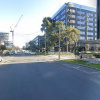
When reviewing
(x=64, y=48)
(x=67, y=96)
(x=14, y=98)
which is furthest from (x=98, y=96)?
(x=64, y=48)

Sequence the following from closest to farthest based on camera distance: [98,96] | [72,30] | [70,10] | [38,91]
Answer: [98,96] < [38,91] < [72,30] < [70,10]

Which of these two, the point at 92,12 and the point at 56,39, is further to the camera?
the point at 92,12

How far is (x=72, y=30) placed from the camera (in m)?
47.9

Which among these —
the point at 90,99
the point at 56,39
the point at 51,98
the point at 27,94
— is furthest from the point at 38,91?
the point at 56,39

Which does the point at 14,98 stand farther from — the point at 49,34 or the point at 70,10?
the point at 70,10

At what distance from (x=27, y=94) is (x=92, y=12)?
83.7 metres

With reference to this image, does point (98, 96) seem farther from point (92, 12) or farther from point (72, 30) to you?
point (92, 12)

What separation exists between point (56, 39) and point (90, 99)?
146 ft

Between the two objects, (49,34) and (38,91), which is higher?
(49,34)

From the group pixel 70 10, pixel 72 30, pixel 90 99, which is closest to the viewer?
pixel 90 99

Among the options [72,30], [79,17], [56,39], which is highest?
[79,17]

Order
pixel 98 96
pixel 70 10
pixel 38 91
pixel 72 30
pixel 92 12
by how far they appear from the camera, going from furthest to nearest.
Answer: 1. pixel 92 12
2. pixel 70 10
3. pixel 72 30
4. pixel 38 91
5. pixel 98 96

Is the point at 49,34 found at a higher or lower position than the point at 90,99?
higher

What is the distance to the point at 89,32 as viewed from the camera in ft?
255
